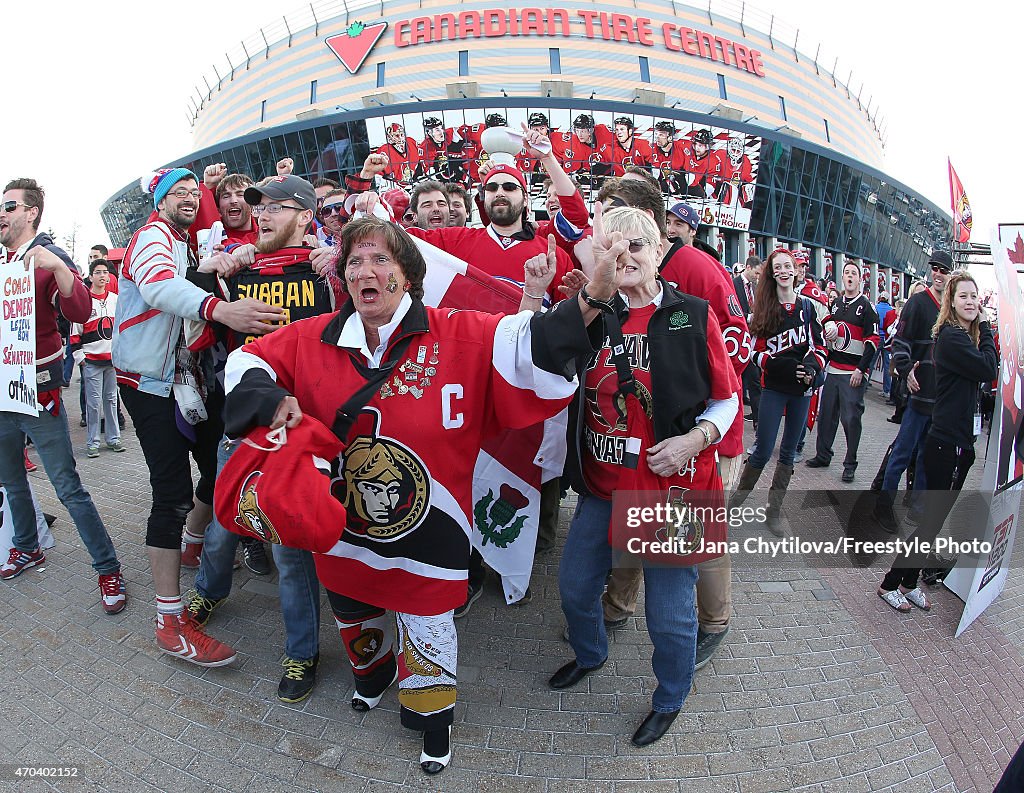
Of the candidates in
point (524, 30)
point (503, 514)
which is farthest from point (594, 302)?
point (524, 30)

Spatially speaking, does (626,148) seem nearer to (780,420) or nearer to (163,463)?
(780,420)

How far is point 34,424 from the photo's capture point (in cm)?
350

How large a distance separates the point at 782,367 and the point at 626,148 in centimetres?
3228

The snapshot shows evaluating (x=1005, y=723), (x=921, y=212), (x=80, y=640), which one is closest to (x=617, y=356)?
(x=1005, y=723)

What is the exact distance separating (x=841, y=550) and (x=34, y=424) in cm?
584

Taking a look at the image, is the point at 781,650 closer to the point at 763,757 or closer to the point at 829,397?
the point at 763,757

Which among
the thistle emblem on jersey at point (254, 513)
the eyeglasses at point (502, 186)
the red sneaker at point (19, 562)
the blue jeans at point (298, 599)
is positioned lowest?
the red sneaker at point (19, 562)

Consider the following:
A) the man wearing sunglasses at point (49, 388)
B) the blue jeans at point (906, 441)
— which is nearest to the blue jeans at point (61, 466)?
the man wearing sunglasses at point (49, 388)

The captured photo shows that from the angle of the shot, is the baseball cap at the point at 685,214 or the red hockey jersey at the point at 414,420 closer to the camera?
the red hockey jersey at the point at 414,420

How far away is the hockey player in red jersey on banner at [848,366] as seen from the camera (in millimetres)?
6684

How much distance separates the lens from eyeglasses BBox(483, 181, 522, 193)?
11.7 feet

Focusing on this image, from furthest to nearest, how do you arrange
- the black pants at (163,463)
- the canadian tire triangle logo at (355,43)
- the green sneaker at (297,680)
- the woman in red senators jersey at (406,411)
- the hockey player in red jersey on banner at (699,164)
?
the canadian tire triangle logo at (355,43), the hockey player in red jersey on banner at (699,164), the black pants at (163,463), the green sneaker at (297,680), the woman in red senators jersey at (406,411)

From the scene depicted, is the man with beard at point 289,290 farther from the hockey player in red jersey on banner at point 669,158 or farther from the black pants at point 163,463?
the hockey player in red jersey on banner at point 669,158

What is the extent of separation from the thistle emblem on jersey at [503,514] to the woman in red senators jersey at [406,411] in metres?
0.81
